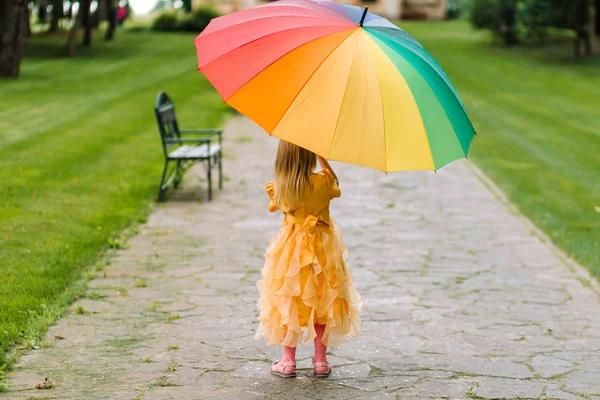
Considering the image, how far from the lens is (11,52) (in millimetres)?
24000

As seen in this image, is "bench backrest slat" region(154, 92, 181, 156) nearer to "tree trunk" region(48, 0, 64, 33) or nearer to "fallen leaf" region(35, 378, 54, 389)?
"fallen leaf" region(35, 378, 54, 389)

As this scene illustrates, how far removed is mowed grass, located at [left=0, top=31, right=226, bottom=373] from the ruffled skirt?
175 cm

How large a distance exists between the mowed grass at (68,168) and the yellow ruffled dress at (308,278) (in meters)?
1.76

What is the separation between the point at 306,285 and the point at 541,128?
14.8 meters

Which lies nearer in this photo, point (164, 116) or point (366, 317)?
point (366, 317)

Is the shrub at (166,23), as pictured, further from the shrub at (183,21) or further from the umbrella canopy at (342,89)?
the umbrella canopy at (342,89)

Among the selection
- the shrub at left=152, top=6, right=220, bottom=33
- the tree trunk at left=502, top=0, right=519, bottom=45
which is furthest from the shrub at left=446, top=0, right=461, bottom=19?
the tree trunk at left=502, top=0, right=519, bottom=45

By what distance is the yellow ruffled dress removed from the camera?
5824 mm

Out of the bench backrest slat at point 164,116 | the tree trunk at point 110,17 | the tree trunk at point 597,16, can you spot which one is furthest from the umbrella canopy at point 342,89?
the tree trunk at point 597,16

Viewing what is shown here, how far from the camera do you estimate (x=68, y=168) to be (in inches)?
502

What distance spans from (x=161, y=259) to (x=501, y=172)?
7.07 meters

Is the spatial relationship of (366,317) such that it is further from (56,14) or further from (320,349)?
(56,14)

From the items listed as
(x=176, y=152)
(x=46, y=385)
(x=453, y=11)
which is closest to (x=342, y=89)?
(x=46, y=385)

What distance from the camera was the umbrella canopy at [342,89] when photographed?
17.1ft
